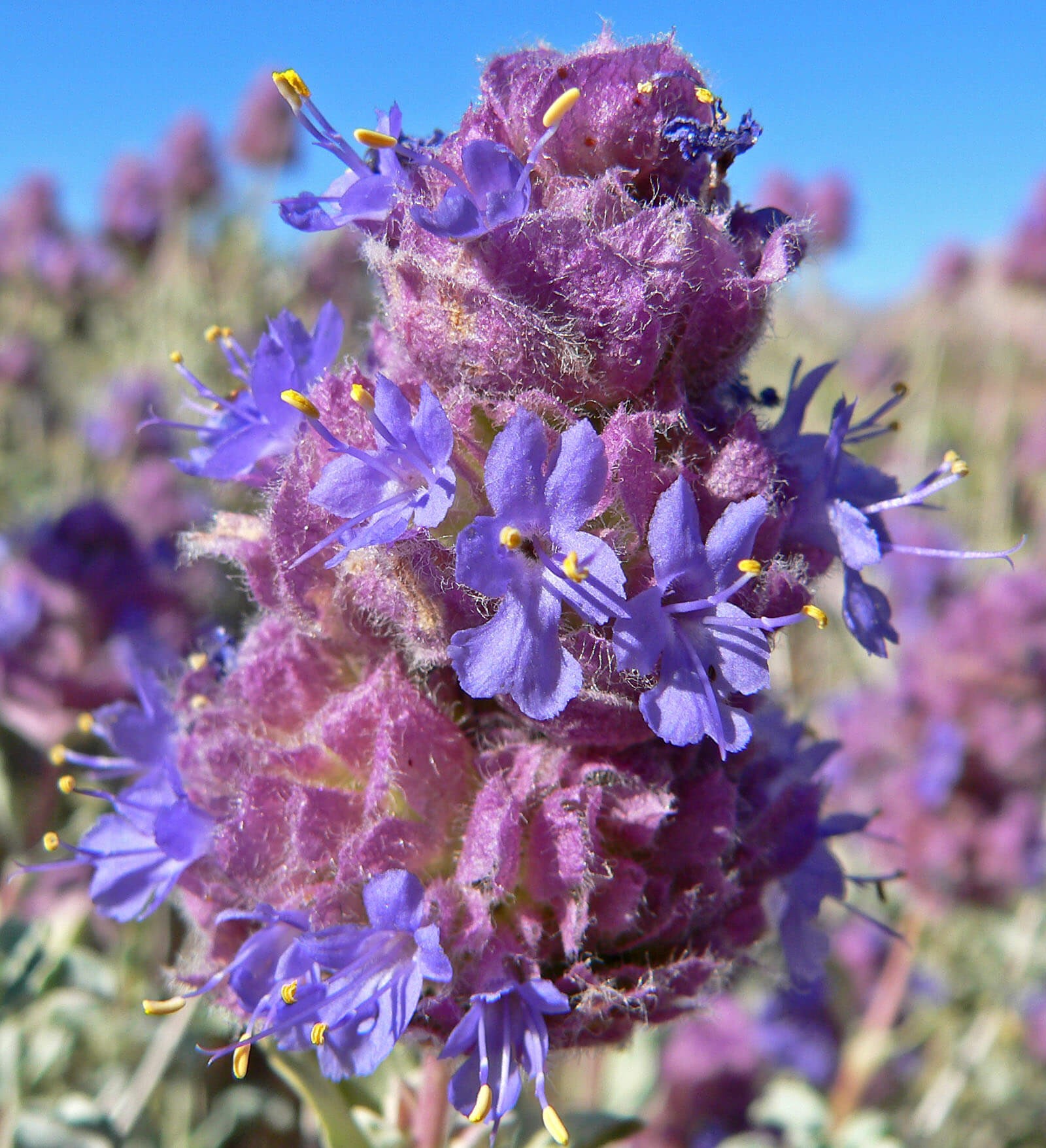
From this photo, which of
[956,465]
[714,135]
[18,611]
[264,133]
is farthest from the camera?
[264,133]

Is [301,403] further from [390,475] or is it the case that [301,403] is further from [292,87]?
[292,87]

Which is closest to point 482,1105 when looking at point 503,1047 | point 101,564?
point 503,1047

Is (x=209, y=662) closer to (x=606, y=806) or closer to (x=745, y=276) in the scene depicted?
(x=606, y=806)

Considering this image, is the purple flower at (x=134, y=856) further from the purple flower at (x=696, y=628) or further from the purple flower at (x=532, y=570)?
the purple flower at (x=696, y=628)

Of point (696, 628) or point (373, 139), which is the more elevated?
point (373, 139)

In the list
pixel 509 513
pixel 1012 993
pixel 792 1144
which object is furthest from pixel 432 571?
pixel 1012 993

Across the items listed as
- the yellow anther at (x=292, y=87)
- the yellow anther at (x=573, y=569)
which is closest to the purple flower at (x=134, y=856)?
the yellow anther at (x=573, y=569)

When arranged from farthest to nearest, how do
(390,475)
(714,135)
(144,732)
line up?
1. (144,732)
2. (714,135)
3. (390,475)
